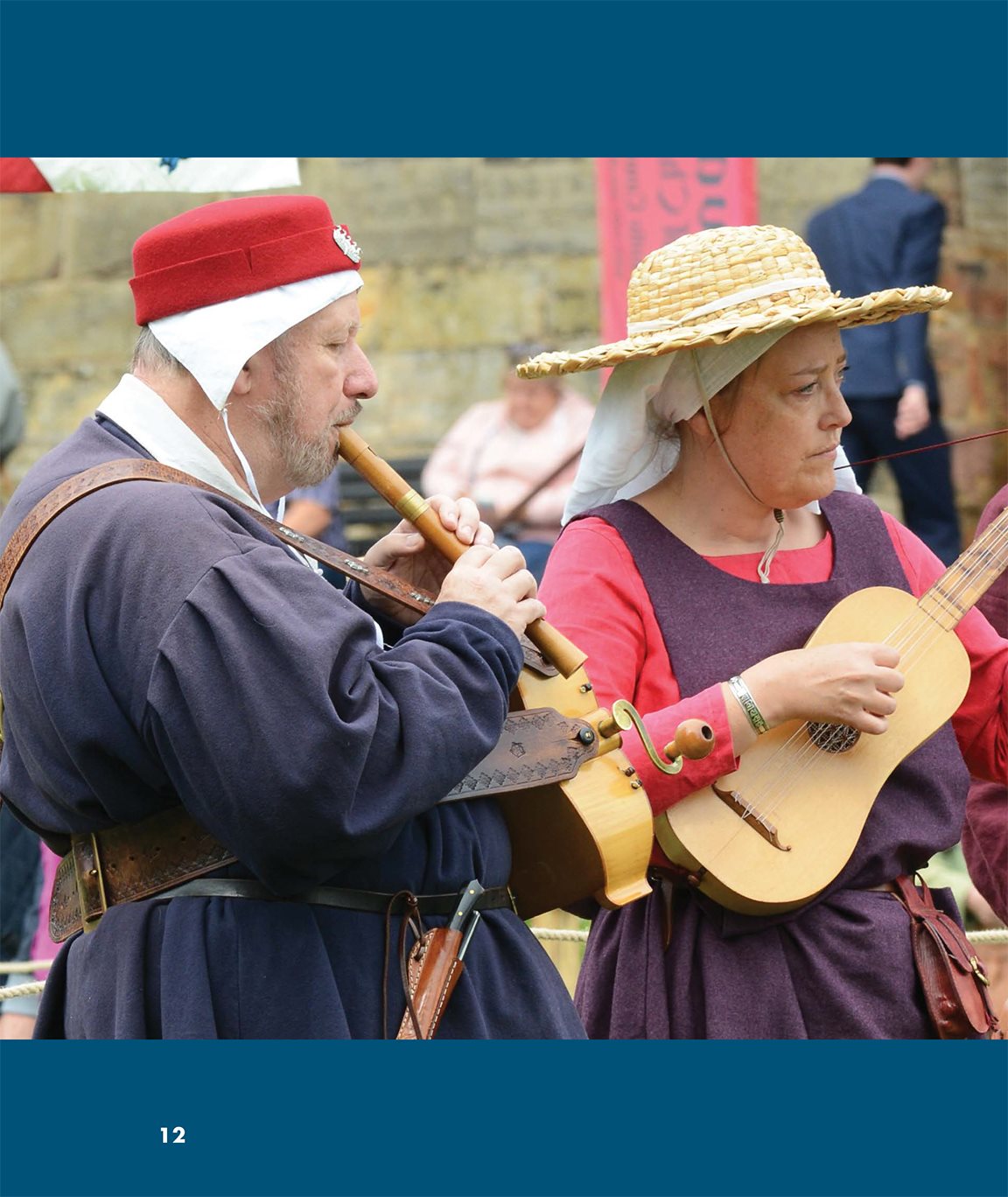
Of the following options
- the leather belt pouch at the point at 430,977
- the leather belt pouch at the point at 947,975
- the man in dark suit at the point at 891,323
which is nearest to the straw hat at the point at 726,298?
the leather belt pouch at the point at 947,975

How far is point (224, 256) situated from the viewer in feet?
9.43

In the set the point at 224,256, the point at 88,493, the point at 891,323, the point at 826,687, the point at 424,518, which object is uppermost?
the point at 224,256

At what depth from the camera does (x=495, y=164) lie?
34.8 ft

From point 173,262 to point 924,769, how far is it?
1.54 m

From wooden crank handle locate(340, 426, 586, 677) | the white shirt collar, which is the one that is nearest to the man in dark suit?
wooden crank handle locate(340, 426, 586, 677)

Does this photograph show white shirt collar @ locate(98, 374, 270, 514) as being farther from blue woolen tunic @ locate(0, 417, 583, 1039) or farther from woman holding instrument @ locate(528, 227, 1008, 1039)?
woman holding instrument @ locate(528, 227, 1008, 1039)

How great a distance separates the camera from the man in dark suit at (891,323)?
7949 mm

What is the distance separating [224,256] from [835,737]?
1316mm

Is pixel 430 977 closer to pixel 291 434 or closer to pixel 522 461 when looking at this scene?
pixel 291 434

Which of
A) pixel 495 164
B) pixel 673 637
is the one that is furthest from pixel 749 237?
pixel 495 164

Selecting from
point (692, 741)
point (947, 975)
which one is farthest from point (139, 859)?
point (947, 975)

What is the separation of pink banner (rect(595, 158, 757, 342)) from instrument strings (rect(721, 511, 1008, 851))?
4650 millimetres

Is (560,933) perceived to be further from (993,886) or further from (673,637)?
(673,637)

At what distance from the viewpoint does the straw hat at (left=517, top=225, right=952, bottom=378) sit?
10.7ft
